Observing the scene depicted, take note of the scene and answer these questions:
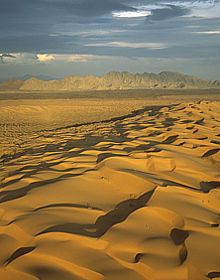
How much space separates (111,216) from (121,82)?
9812cm

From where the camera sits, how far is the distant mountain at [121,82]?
88250mm

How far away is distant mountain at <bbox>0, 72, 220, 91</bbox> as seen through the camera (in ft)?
290

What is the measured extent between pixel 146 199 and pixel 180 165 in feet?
3.68

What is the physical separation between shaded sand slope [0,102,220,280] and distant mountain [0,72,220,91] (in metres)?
83.2

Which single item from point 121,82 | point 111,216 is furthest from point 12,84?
point 111,216

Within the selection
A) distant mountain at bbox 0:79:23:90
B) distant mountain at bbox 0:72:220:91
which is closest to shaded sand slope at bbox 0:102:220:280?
distant mountain at bbox 0:72:220:91

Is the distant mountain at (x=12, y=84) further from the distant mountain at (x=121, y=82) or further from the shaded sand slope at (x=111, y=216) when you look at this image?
the shaded sand slope at (x=111, y=216)

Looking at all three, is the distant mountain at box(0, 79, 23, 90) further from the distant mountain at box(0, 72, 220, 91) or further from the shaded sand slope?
the shaded sand slope

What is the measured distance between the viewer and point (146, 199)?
2.70 meters

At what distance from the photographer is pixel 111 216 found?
7.82 feet

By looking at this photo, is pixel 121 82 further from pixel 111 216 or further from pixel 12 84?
pixel 111 216

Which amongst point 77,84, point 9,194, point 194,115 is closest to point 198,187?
point 9,194

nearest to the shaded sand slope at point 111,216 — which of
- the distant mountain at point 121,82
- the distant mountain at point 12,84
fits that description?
the distant mountain at point 121,82

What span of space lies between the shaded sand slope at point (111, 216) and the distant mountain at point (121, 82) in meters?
83.2
